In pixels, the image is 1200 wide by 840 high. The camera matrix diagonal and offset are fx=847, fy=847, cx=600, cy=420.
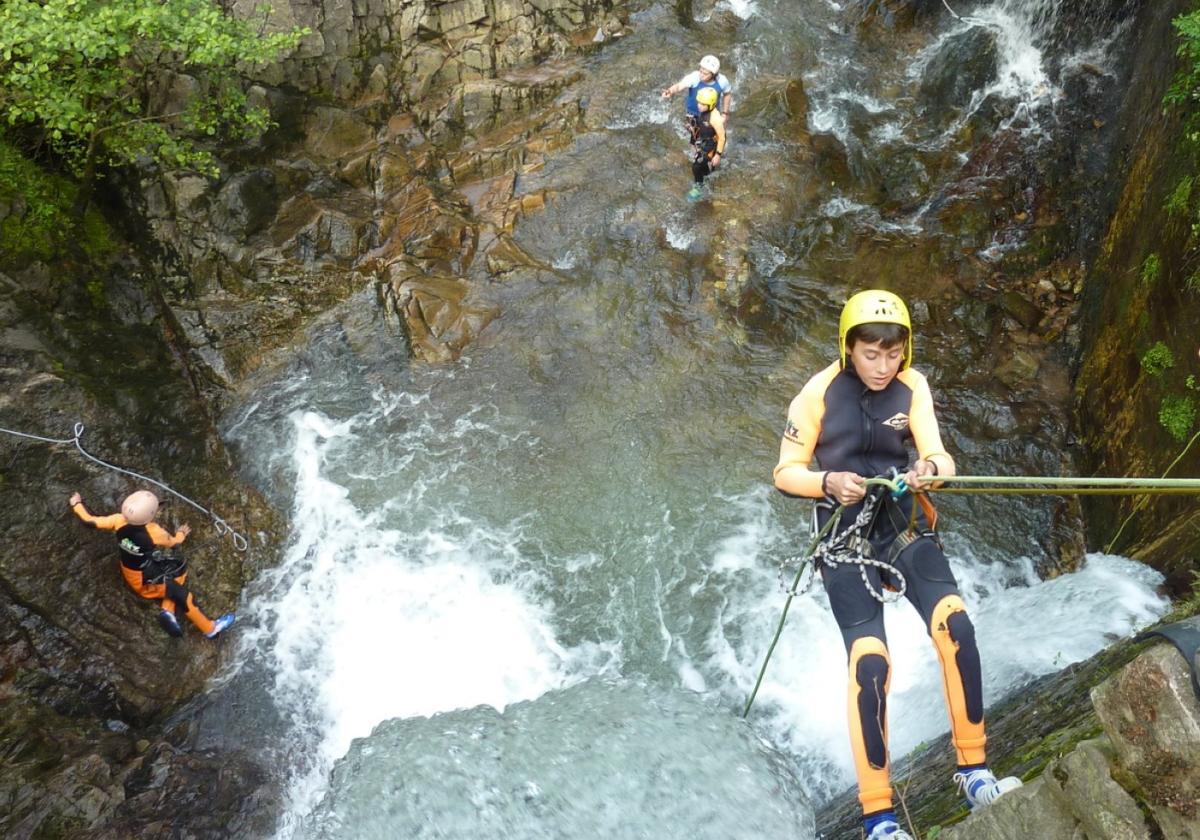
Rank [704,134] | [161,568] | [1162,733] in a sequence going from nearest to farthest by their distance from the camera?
[1162,733], [161,568], [704,134]

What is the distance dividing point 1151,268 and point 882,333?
4.22 metres

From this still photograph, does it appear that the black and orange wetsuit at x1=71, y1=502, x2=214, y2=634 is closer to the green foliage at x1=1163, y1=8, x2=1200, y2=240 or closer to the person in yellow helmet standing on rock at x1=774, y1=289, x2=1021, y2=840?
the person in yellow helmet standing on rock at x1=774, y1=289, x2=1021, y2=840

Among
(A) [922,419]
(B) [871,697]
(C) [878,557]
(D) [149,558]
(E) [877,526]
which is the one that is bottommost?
(D) [149,558]

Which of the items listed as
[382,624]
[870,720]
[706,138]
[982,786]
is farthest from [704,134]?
[982,786]

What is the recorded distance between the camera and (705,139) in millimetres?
9898

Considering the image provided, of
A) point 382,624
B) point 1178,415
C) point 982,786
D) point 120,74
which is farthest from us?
point 120,74

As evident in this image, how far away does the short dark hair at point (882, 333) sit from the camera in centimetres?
398

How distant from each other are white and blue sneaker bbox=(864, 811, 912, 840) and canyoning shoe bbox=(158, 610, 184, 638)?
5475 millimetres

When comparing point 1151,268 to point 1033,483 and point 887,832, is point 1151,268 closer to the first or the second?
point 1033,483

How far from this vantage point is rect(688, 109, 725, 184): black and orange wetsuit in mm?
9742

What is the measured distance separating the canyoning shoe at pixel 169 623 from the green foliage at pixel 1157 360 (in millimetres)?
7746

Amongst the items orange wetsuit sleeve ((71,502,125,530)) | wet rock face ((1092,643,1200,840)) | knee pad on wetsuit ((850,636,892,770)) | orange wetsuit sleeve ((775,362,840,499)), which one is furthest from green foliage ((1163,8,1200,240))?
orange wetsuit sleeve ((71,502,125,530))

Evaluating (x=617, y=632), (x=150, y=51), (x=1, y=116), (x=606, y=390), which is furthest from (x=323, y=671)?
(x=150, y=51)

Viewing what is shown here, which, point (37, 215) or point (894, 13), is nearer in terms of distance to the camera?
point (37, 215)
